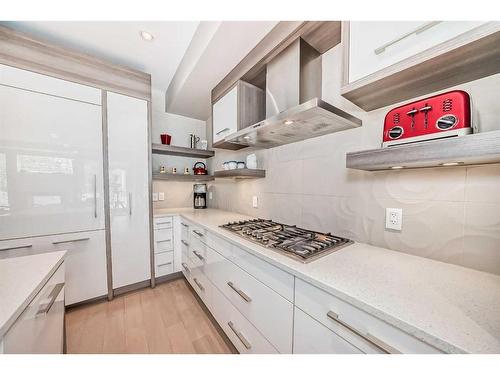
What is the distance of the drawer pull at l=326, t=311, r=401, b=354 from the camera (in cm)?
50

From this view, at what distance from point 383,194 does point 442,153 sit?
1.41 ft

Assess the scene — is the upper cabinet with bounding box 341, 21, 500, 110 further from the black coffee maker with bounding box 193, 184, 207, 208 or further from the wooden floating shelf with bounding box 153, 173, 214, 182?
the black coffee maker with bounding box 193, 184, 207, 208

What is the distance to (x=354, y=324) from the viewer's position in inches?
22.6

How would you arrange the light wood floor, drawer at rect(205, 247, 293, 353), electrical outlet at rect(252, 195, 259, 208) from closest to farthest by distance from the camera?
drawer at rect(205, 247, 293, 353)
the light wood floor
electrical outlet at rect(252, 195, 259, 208)

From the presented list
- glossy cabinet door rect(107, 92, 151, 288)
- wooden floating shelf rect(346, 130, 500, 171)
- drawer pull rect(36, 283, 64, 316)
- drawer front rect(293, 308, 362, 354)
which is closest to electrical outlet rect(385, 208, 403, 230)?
wooden floating shelf rect(346, 130, 500, 171)

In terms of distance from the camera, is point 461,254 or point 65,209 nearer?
point 461,254

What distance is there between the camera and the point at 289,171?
1539 millimetres

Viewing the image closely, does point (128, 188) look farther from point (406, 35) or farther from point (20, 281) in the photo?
point (406, 35)

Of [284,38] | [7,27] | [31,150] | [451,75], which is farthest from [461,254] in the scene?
[7,27]

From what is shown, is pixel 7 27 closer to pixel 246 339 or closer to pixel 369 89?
pixel 369 89

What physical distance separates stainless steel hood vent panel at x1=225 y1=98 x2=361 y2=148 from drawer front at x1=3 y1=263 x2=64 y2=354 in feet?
4.17

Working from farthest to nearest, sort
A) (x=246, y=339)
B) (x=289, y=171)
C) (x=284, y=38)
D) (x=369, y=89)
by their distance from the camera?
1. (x=289, y=171)
2. (x=284, y=38)
3. (x=246, y=339)
4. (x=369, y=89)

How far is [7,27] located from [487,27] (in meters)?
2.83

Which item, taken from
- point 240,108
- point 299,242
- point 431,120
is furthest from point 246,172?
point 431,120
